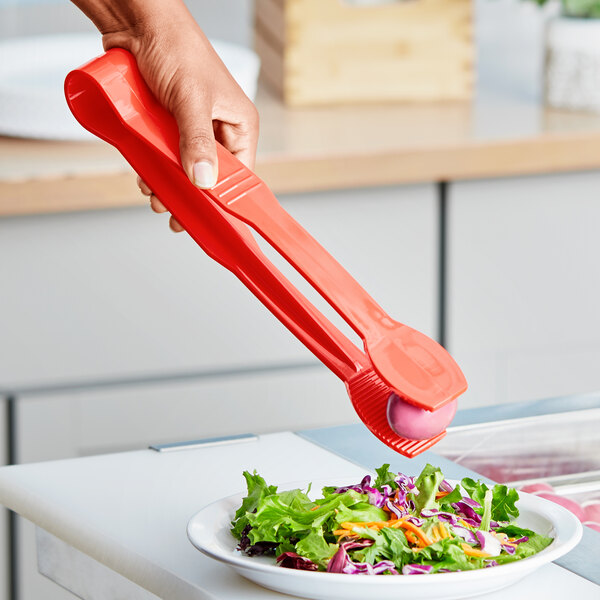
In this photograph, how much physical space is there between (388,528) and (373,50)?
1507 mm

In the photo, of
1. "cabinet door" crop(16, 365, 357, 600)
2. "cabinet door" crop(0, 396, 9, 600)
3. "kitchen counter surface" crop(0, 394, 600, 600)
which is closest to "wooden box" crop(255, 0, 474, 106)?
"cabinet door" crop(16, 365, 357, 600)

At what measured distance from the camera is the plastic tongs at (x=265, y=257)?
0.78 metres

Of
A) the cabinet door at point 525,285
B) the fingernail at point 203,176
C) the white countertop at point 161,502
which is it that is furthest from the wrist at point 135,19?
the cabinet door at point 525,285

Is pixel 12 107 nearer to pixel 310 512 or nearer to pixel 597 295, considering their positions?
pixel 597 295

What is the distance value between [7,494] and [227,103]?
0.36 meters

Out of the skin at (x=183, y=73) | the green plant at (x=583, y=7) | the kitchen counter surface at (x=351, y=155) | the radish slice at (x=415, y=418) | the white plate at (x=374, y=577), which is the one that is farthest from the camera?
the green plant at (x=583, y=7)

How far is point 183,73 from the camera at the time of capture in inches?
38.4

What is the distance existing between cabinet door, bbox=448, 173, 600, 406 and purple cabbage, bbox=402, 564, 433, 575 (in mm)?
1181

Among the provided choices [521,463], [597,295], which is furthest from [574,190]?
[521,463]

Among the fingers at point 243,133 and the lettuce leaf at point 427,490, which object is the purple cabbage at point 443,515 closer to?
the lettuce leaf at point 427,490

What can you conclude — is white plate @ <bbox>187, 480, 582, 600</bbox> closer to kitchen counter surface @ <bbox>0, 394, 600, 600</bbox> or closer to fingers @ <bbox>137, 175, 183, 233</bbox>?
kitchen counter surface @ <bbox>0, 394, 600, 600</bbox>

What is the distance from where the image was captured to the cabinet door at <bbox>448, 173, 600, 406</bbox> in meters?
1.86

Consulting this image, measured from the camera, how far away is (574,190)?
6.22ft

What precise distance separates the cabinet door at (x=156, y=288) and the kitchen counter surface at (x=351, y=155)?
Result: 0.15 ft
